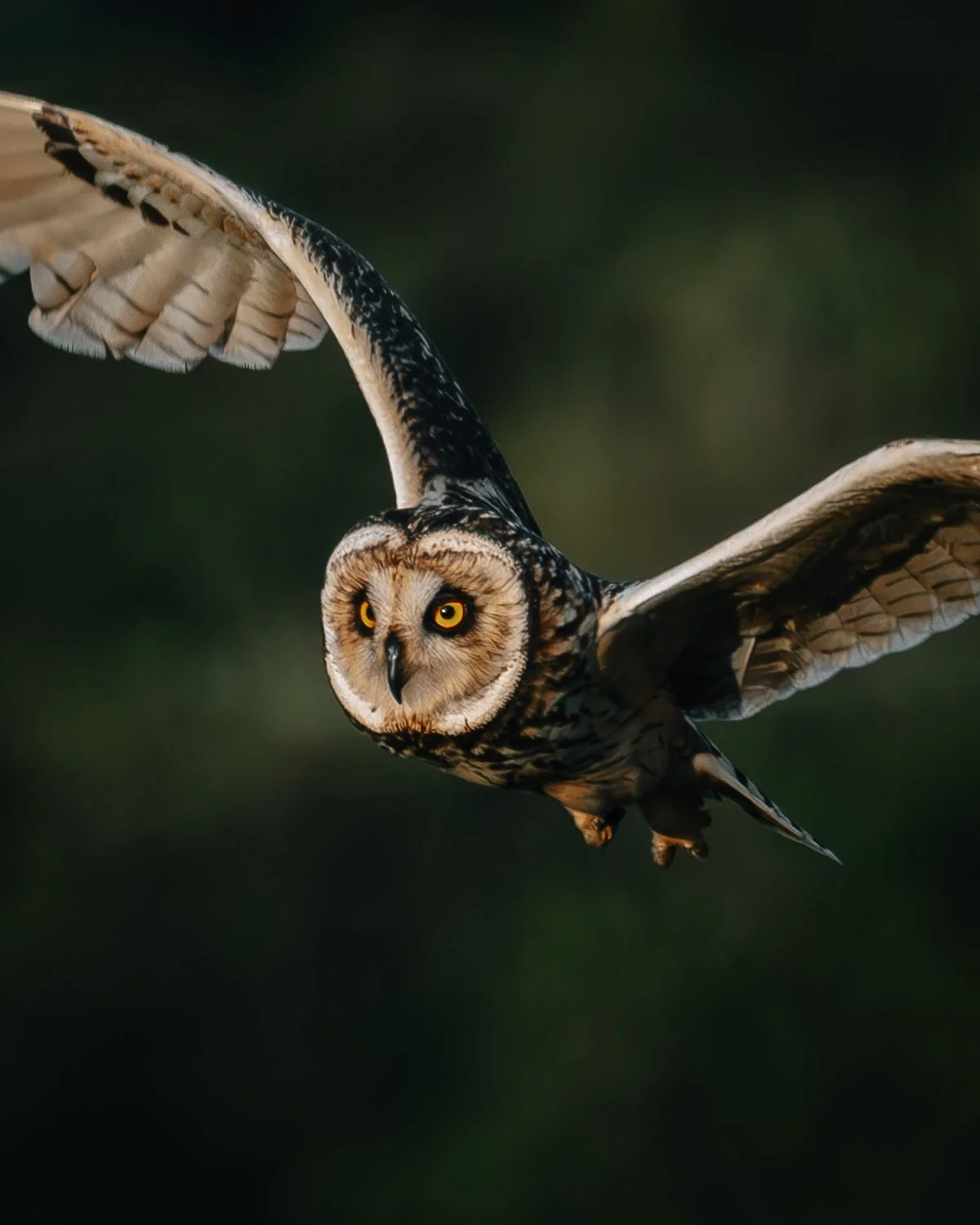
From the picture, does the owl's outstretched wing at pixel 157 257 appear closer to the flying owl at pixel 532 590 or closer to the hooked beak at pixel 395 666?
the flying owl at pixel 532 590

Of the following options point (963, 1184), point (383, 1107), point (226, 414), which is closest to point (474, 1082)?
point (383, 1107)

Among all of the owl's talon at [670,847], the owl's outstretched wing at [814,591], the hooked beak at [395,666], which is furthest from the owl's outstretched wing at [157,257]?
the hooked beak at [395,666]

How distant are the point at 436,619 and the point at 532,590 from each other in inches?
7.5

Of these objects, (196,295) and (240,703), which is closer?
(196,295)

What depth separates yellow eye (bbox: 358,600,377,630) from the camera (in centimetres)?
414

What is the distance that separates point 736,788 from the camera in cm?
453

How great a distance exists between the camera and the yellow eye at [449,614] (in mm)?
4094

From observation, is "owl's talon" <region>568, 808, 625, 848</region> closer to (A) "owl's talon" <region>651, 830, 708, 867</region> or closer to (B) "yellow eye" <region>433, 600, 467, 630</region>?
(A) "owl's talon" <region>651, 830, 708, 867</region>

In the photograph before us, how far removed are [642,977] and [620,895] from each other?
0.66 m

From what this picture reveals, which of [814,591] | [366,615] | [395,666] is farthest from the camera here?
[814,591]

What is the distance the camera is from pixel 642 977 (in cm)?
1293

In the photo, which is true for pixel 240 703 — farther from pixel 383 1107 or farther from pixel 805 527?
pixel 805 527

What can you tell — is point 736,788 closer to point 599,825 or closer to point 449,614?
point 599,825

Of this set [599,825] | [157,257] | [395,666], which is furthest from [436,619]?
[157,257]
